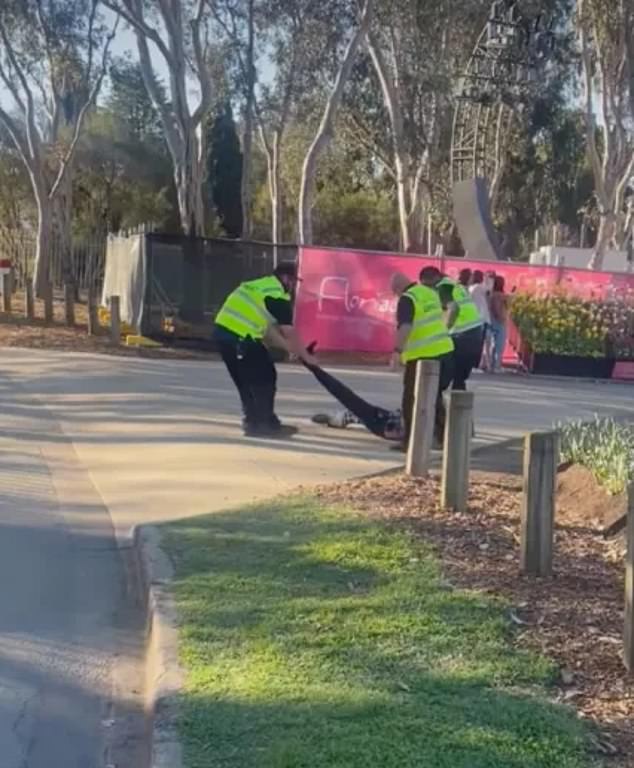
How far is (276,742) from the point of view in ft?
13.3

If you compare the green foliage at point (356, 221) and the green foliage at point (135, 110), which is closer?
the green foliage at point (135, 110)

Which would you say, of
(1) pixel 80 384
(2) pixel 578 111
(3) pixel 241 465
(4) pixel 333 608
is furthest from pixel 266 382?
(2) pixel 578 111

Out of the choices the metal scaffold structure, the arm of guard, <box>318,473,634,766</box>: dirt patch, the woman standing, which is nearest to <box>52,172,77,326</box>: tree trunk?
the metal scaffold structure

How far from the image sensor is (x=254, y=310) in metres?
11.1

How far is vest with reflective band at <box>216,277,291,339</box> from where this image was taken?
11.1 meters

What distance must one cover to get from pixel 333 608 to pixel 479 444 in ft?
19.7

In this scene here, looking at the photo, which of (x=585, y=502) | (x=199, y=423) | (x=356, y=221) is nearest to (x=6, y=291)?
(x=199, y=423)

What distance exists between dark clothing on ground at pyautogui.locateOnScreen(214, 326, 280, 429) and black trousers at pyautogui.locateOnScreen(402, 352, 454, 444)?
1490 millimetres

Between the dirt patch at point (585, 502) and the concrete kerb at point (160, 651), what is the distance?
2710 mm

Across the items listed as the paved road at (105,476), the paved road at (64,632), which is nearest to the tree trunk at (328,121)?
the paved road at (105,476)

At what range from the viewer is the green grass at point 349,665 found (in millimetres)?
4016

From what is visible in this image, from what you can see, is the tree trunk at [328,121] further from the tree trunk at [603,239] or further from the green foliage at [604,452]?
the green foliage at [604,452]

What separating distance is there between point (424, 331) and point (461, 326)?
1515mm

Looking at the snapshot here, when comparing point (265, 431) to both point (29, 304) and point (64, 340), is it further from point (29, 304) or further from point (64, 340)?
point (29, 304)
